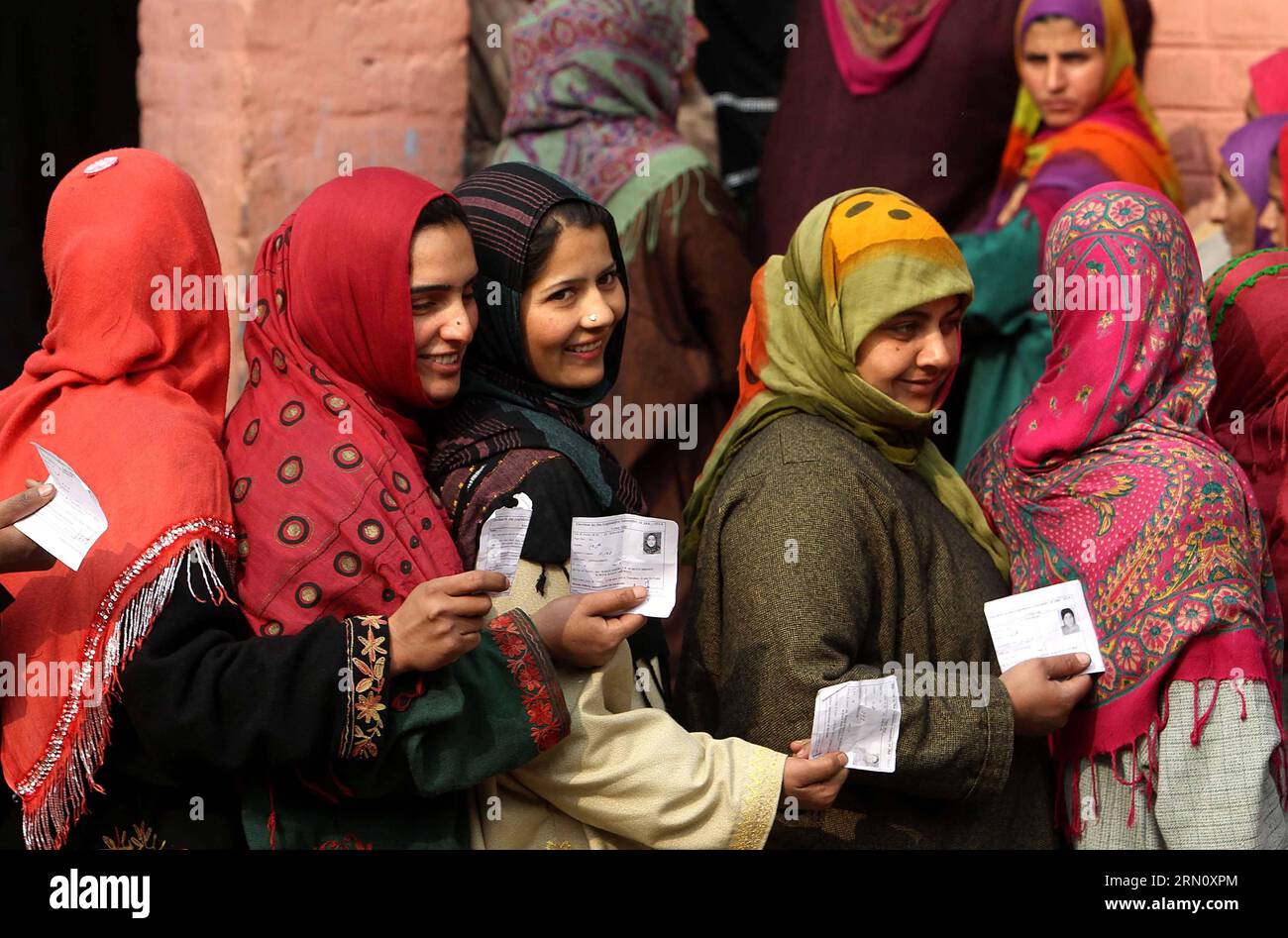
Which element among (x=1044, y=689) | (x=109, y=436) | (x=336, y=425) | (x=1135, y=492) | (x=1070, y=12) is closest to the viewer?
(x=109, y=436)

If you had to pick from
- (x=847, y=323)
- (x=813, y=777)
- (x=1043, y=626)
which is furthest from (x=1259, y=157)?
(x=813, y=777)

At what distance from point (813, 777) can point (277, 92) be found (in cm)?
277

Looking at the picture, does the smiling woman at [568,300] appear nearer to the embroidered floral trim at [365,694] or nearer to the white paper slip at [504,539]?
the white paper slip at [504,539]

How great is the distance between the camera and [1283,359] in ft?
11.4

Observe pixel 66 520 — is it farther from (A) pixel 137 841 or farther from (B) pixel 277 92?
(B) pixel 277 92

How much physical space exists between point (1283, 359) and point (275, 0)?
2783mm

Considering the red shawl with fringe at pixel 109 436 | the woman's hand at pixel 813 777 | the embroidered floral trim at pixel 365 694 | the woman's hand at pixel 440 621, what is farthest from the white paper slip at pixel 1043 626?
the red shawl with fringe at pixel 109 436

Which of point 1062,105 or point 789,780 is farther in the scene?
point 1062,105

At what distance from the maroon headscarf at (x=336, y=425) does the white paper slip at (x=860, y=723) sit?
648 millimetres

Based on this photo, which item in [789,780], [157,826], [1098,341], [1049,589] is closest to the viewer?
[157,826]

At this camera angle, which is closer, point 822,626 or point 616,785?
point 616,785

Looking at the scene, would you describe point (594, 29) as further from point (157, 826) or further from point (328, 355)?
point (157, 826)

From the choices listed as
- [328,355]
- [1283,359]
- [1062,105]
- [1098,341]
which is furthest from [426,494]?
[1062,105]

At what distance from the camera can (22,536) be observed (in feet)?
7.91
